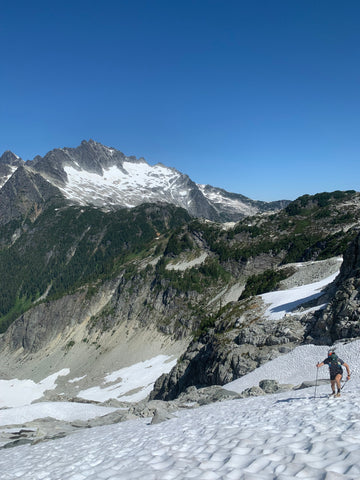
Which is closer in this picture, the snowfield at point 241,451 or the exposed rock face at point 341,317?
the snowfield at point 241,451

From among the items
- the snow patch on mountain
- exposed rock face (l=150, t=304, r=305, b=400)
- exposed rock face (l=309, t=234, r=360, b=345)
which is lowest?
the snow patch on mountain

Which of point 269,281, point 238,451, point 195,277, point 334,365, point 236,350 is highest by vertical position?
point 195,277

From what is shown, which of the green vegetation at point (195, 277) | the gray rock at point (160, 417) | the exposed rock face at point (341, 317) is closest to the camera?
the gray rock at point (160, 417)

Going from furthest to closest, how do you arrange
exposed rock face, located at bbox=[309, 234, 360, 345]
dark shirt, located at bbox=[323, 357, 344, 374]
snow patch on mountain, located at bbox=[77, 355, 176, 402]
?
snow patch on mountain, located at bbox=[77, 355, 176, 402] < exposed rock face, located at bbox=[309, 234, 360, 345] < dark shirt, located at bbox=[323, 357, 344, 374]

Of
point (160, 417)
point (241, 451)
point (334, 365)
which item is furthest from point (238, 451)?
point (160, 417)

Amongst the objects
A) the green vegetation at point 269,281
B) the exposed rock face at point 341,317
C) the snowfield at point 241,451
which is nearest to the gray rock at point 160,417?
the snowfield at point 241,451

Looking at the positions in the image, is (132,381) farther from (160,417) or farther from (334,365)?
(334,365)

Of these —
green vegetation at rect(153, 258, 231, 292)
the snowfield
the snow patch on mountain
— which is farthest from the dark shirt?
green vegetation at rect(153, 258, 231, 292)

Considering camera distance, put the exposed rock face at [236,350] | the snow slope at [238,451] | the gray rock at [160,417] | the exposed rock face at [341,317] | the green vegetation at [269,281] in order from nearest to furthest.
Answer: the snow slope at [238,451] → the gray rock at [160,417] → the exposed rock face at [341,317] → the exposed rock face at [236,350] → the green vegetation at [269,281]

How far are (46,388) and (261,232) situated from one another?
93.7 meters

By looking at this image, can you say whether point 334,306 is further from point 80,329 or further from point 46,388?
point 80,329

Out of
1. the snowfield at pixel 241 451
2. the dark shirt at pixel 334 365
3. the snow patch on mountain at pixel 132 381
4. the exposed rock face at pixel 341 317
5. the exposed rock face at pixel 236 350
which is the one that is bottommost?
the snow patch on mountain at pixel 132 381

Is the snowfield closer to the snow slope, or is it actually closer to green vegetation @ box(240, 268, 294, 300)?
the snow slope

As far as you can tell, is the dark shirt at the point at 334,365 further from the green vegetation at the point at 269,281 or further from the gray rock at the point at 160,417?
the green vegetation at the point at 269,281
